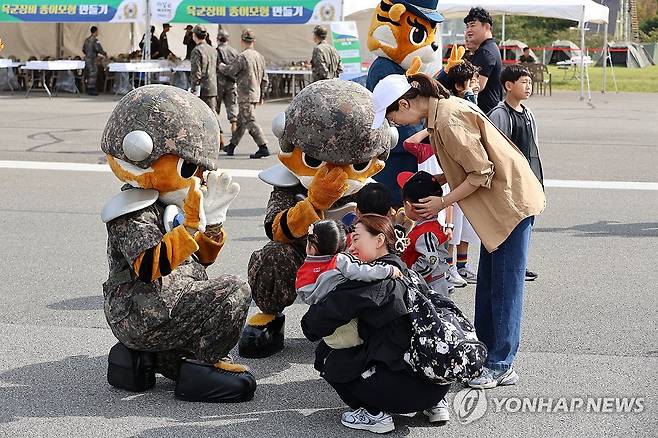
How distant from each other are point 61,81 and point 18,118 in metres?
7.01

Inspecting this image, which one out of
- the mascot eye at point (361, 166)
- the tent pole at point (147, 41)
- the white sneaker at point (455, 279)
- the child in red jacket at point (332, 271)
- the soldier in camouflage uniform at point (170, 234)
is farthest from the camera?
the tent pole at point (147, 41)

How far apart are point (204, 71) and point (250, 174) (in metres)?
3.42

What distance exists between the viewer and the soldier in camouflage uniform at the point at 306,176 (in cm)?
511

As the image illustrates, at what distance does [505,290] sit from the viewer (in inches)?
192

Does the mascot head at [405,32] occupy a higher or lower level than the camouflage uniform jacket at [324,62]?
higher

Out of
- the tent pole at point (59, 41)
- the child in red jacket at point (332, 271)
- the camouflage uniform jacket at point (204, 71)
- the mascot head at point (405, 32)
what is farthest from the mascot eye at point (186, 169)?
the tent pole at point (59, 41)

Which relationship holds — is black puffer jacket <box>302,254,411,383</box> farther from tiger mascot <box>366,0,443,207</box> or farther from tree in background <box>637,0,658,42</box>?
tree in background <box>637,0,658,42</box>

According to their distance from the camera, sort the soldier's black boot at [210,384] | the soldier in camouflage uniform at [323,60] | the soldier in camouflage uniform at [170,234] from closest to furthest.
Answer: the soldier in camouflage uniform at [170,234], the soldier's black boot at [210,384], the soldier in camouflage uniform at [323,60]

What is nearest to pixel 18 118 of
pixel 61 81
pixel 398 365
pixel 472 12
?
pixel 61 81

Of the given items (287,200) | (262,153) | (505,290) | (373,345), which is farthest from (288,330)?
(262,153)

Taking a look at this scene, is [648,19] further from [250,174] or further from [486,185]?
[486,185]

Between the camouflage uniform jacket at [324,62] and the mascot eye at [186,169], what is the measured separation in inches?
434

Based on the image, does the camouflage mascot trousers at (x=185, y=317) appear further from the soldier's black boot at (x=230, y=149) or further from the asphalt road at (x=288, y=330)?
the soldier's black boot at (x=230, y=149)

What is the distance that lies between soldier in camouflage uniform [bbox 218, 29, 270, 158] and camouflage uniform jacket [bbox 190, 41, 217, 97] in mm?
567
